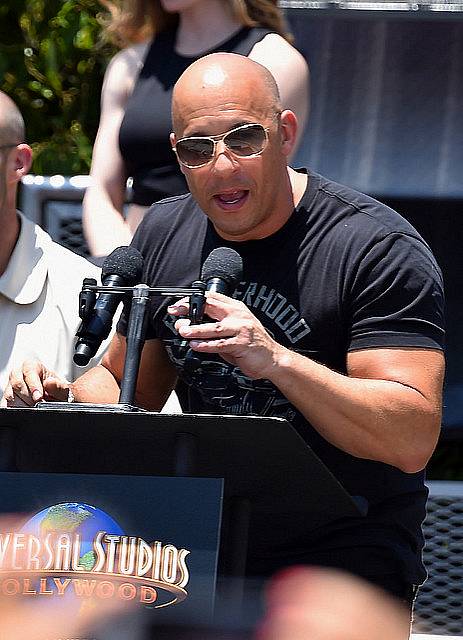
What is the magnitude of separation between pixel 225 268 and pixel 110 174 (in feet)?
4.82

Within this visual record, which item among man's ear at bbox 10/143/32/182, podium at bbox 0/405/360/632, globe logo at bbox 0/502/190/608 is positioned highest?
man's ear at bbox 10/143/32/182

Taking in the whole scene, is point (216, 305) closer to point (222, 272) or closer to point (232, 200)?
point (222, 272)

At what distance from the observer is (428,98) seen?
432 centimetres

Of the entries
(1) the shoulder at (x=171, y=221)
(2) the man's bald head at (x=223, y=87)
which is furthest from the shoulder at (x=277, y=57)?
(2) the man's bald head at (x=223, y=87)

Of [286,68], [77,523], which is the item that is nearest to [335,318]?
[77,523]

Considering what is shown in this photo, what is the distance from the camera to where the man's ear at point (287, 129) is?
282cm

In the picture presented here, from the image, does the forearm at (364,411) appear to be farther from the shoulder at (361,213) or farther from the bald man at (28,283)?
the bald man at (28,283)

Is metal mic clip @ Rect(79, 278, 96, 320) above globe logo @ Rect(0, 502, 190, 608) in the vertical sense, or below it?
above

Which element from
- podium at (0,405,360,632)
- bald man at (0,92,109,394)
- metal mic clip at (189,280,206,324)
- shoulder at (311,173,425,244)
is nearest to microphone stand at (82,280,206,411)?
metal mic clip at (189,280,206,324)

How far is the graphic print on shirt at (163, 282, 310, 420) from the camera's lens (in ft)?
8.97

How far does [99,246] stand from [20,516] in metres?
1.73

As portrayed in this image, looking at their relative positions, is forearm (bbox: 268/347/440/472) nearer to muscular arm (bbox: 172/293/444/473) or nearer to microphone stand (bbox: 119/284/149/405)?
muscular arm (bbox: 172/293/444/473)

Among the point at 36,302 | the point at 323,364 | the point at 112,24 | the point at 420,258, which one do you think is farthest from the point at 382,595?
the point at 112,24

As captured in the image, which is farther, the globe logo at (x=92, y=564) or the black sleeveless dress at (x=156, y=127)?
the black sleeveless dress at (x=156, y=127)
